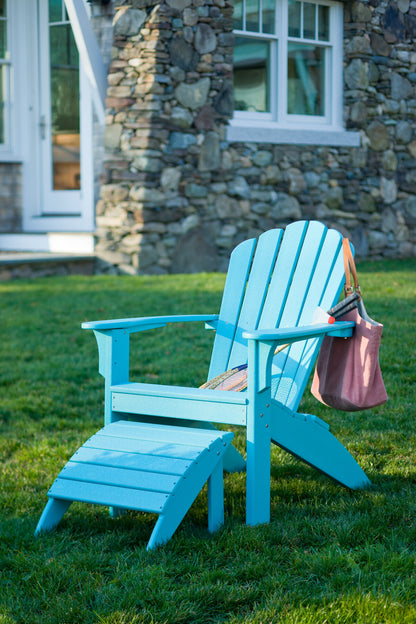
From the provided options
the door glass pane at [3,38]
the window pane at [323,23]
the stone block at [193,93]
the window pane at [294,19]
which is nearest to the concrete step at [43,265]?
the stone block at [193,93]

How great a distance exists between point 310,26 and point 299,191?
2.06m

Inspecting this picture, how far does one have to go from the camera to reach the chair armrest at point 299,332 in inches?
102

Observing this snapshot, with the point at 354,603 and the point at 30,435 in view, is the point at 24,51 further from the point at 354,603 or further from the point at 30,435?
the point at 354,603

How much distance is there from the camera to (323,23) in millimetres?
9695

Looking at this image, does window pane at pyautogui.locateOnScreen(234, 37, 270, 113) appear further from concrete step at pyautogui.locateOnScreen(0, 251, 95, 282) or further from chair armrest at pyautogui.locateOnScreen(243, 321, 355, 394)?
chair armrest at pyautogui.locateOnScreen(243, 321, 355, 394)

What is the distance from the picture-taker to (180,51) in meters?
8.25

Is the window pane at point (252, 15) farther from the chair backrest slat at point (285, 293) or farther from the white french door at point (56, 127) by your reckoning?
the chair backrest slat at point (285, 293)

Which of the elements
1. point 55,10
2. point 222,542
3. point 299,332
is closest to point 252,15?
point 55,10

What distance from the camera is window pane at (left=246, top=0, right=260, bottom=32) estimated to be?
29.5 ft

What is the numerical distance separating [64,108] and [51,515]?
7617 mm

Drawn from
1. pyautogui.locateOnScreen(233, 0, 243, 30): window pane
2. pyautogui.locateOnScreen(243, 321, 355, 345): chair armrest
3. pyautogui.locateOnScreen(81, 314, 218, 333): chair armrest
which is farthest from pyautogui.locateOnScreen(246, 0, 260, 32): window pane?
pyautogui.locateOnScreen(243, 321, 355, 345): chair armrest

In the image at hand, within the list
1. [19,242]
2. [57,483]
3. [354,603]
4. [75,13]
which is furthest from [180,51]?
[354,603]

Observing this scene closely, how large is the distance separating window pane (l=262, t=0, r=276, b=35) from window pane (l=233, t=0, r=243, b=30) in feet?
1.17

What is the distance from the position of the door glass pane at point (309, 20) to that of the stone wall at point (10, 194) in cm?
383
